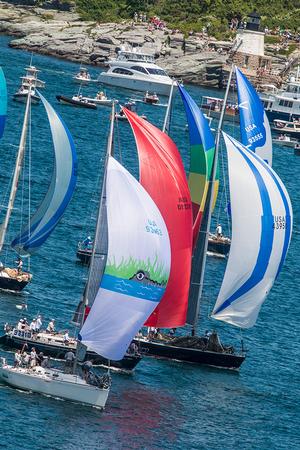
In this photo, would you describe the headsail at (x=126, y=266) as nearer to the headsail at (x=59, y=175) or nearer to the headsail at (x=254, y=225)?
the headsail at (x=254, y=225)

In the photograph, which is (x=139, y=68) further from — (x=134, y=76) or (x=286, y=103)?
(x=286, y=103)

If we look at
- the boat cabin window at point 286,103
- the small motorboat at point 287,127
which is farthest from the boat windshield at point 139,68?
the small motorboat at point 287,127

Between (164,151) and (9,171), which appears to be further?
(9,171)

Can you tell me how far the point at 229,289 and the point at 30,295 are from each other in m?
11.4

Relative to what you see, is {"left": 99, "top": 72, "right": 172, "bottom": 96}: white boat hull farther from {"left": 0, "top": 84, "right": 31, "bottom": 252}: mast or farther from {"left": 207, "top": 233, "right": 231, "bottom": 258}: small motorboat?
{"left": 0, "top": 84, "right": 31, "bottom": 252}: mast

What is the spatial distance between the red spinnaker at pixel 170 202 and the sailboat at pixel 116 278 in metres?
3.80

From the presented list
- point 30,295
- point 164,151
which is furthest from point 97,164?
point 164,151

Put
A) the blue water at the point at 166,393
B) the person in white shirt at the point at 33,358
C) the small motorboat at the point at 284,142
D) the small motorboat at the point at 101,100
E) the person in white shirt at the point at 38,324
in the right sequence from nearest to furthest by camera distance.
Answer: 1. the blue water at the point at 166,393
2. the person in white shirt at the point at 33,358
3. the person in white shirt at the point at 38,324
4. the small motorboat at the point at 101,100
5. the small motorboat at the point at 284,142

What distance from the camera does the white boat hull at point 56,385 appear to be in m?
68.9

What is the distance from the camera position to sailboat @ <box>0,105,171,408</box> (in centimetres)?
6881

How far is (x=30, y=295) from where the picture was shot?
280 feet

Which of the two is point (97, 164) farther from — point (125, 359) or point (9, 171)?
point (125, 359)

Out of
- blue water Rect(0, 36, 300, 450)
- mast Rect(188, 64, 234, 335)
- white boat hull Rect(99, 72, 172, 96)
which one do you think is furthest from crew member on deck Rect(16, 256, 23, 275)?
white boat hull Rect(99, 72, 172, 96)

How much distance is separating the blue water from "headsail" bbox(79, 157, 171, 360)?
10.3ft
